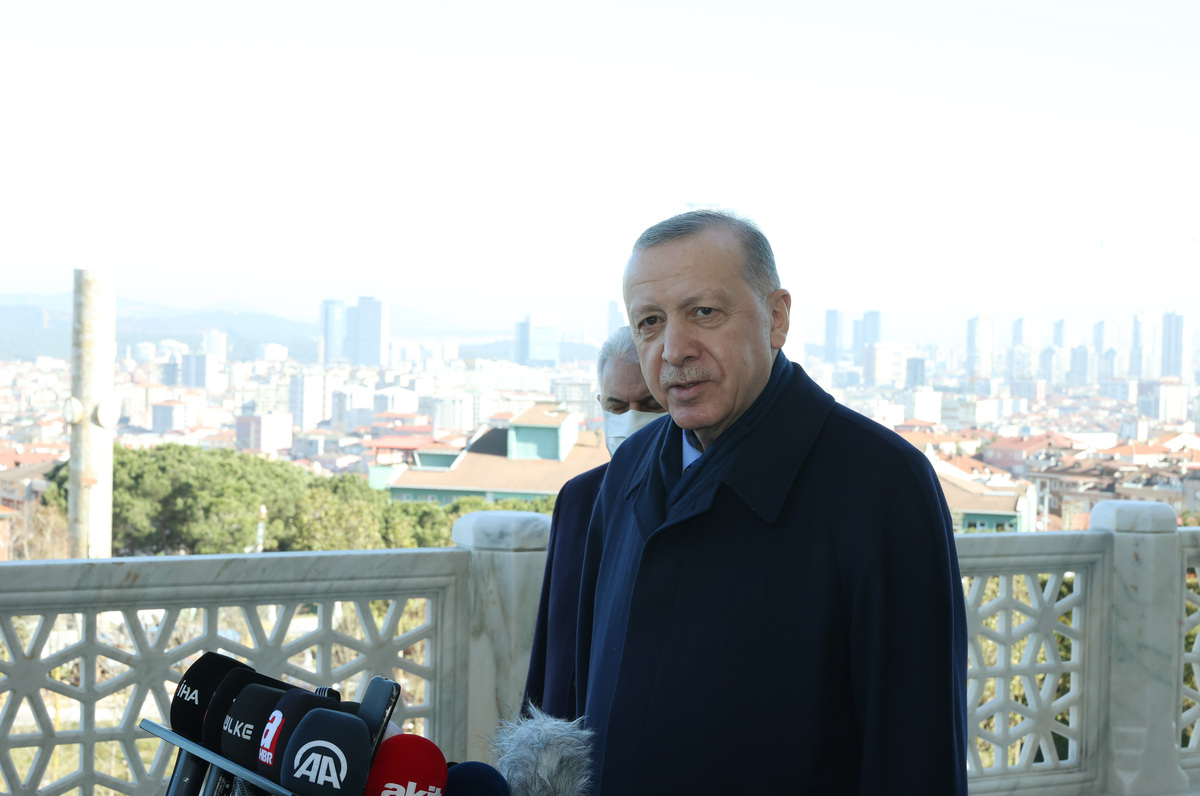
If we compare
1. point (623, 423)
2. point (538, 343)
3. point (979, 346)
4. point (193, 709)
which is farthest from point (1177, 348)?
point (193, 709)

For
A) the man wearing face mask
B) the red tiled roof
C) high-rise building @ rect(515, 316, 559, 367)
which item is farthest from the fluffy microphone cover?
high-rise building @ rect(515, 316, 559, 367)

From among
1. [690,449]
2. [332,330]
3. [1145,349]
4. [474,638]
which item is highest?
[332,330]

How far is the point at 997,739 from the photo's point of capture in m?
3.21

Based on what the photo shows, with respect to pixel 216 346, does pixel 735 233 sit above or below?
below

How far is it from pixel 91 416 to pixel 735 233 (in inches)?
1227

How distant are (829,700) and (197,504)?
34.4 meters

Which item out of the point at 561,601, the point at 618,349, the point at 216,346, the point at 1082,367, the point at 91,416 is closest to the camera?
the point at 561,601

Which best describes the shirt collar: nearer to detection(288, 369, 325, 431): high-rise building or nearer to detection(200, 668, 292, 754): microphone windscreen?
detection(200, 668, 292, 754): microphone windscreen

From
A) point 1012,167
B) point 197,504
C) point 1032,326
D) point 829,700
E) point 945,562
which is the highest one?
point 1012,167

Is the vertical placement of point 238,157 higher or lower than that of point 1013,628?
higher

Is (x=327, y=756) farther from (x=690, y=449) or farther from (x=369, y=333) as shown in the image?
(x=369, y=333)

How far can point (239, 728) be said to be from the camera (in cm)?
95

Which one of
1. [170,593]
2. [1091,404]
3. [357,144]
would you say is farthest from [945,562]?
[357,144]

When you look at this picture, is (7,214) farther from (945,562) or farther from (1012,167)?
(945,562)
